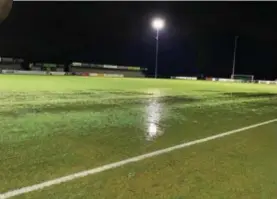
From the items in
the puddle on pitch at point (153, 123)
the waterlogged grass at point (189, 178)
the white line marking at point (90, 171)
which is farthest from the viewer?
the puddle on pitch at point (153, 123)

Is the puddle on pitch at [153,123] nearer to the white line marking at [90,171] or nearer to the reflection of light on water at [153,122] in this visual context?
the reflection of light on water at [153,122]

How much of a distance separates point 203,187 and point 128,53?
4288 cm

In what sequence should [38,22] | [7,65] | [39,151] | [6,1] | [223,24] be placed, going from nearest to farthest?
[6,1] < [39,151] < [7,65] < [38,22] < [223,24]

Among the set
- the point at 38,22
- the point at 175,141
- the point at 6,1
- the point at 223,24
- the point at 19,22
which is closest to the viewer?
the point at 6,1

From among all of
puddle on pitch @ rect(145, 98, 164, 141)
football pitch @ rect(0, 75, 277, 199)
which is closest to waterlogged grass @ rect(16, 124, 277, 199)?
football pitch @ rect(0, 75, 277, 199)

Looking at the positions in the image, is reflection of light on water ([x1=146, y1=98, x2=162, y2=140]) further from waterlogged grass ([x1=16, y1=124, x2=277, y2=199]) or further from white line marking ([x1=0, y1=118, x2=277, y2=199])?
waterlogged grass ([x1=16, y1=124, x2=277, y2=199])

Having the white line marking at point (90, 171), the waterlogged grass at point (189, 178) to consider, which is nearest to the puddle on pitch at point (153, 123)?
the white line marking at point (90, 171)

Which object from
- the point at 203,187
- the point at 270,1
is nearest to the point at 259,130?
the point at 203,187

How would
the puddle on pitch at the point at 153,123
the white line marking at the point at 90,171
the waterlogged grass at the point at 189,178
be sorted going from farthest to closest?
the puddle on pitch at the point at 153,123, the waterlogged grass at the point at 189,178, the white line marking at the point at 90,171

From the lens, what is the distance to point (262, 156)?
4.05 m

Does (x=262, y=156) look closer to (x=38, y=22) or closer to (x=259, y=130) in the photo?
(x=259, y=130)

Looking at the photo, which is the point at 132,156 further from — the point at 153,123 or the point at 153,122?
the point at 153,122

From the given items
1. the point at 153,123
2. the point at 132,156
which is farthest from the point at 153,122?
the point at 132,156

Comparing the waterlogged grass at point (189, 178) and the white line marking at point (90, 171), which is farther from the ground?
the white line marking at point (90, 171)
